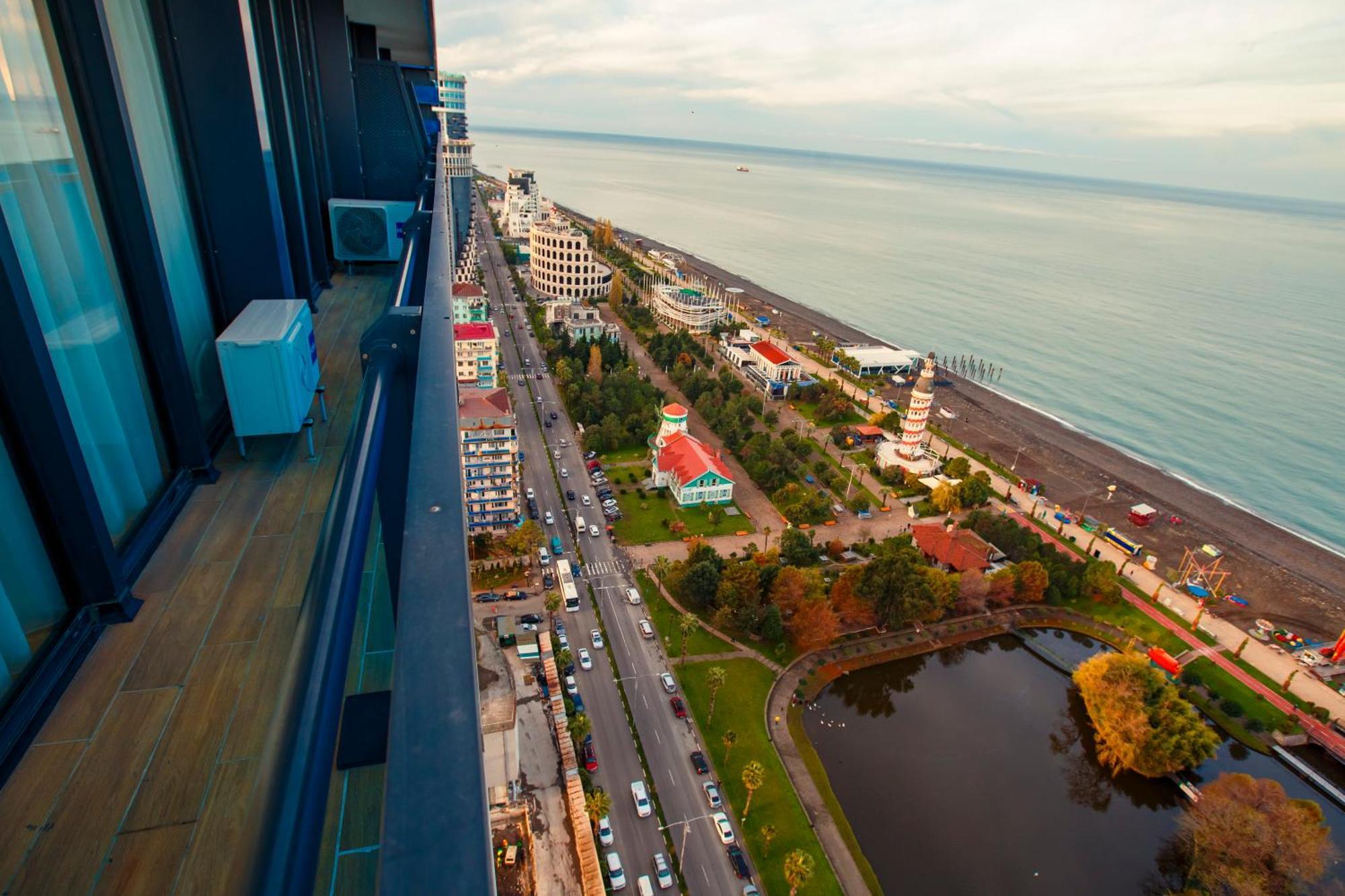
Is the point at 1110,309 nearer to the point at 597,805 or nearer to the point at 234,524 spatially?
the point at 597,805

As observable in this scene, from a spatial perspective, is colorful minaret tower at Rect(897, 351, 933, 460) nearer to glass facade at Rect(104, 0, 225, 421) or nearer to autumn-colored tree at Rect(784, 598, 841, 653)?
autumn-colored tree at Rect(784, 598, 841, 653)

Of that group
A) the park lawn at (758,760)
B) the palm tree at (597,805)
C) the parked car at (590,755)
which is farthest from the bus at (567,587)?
the palm tree at (597,805)

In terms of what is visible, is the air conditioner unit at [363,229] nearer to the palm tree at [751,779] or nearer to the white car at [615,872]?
the white car at [615,872]

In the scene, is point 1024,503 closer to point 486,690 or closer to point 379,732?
point 486,690

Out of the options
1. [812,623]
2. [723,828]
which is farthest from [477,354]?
[723,828]

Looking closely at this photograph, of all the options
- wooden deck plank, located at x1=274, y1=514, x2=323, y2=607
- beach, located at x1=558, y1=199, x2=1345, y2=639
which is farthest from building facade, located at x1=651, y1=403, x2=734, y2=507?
wooden deck plank, located at x1=274, y1=514, x2=323, y2=607

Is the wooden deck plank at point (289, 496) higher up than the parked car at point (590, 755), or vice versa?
the wooden deck plank at point (289, 496)

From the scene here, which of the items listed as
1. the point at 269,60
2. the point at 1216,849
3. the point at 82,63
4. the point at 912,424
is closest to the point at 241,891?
the point at 82,63
